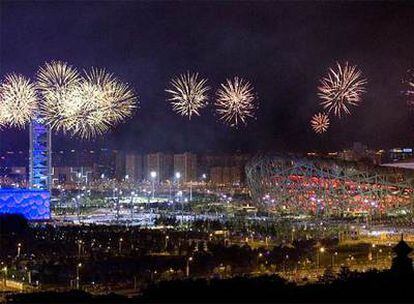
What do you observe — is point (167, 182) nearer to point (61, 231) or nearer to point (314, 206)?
point (314, 206)

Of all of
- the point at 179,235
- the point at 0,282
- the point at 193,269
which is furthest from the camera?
the point at 179,235

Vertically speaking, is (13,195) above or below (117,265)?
above

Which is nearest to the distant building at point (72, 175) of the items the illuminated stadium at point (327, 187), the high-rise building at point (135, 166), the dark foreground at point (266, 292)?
the high-rise building at point (135, 166)

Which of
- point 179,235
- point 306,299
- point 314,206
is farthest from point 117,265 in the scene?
point 314,206

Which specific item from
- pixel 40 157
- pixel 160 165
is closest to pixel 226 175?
pixel 160 165

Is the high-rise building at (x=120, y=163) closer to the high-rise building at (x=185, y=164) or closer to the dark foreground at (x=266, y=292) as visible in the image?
the high-rise building at (x=185, y=164)

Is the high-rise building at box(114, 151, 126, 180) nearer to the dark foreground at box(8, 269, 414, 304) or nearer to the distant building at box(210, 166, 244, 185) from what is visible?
the distant building at box(210, 166, 244, 185)
